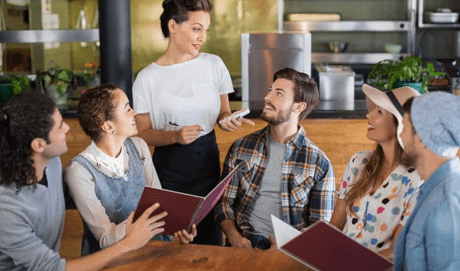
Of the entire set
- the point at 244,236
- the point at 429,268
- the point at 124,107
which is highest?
the point at 124,107

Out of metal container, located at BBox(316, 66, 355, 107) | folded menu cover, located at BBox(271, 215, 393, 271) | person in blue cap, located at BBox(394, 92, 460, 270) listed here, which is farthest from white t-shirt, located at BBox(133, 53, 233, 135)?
metal container, located at BBox(316, 66, 355, 107)

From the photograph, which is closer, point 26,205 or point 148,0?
point 26,205

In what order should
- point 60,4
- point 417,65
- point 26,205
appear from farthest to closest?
point 60,4 → point 417,65 → point 26,205

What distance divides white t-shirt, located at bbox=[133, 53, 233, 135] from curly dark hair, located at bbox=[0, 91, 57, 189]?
3.16ft

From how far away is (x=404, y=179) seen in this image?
7.57 feet

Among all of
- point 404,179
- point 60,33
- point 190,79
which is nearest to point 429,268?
point 404,179

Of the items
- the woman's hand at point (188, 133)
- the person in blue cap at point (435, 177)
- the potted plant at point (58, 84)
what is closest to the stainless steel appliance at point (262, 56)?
the potted plant at point (58, 84)

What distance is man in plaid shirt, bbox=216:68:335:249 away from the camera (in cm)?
282

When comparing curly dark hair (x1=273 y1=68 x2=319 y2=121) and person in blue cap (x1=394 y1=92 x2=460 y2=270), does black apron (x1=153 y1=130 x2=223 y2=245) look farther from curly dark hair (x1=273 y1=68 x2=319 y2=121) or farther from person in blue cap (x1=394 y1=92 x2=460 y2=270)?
person in blue cap (x1=394 y1=92 x2=460 y2=270)

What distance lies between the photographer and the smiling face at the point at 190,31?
9.55 ft

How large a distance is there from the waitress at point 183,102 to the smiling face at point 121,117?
1.35 ft

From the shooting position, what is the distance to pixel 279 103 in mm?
2883

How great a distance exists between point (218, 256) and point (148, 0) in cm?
533

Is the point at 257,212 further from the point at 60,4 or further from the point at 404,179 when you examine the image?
the point at 60,4
